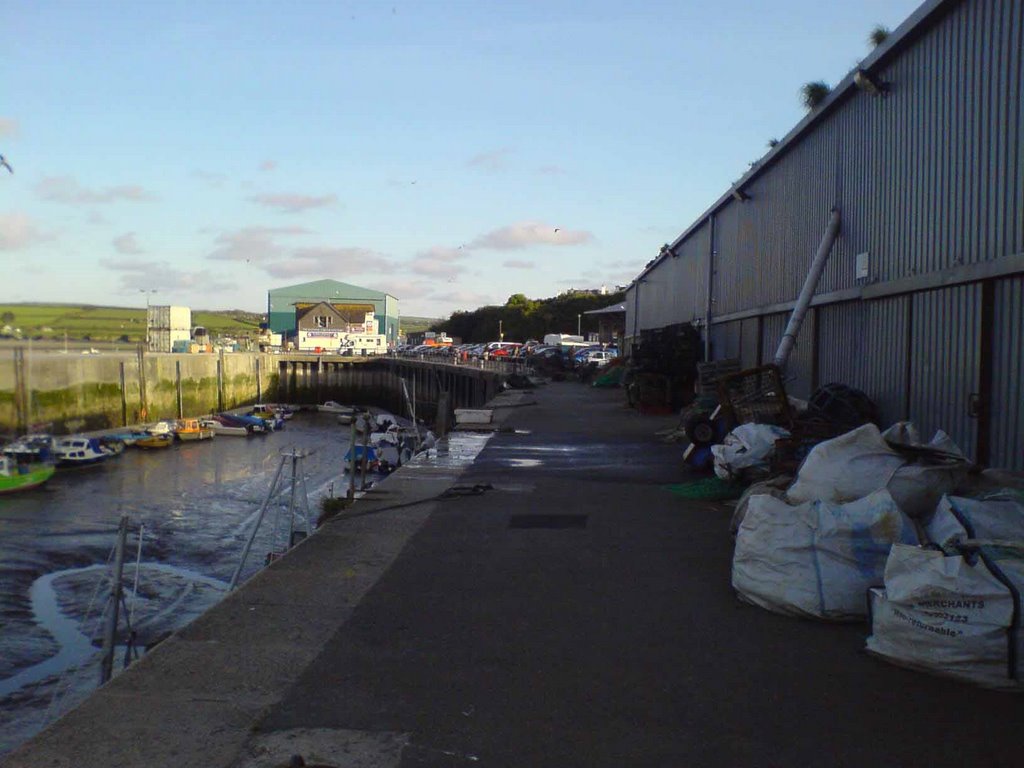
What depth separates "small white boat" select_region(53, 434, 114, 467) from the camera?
38.1 m

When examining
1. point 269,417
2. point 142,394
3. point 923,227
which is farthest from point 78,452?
point 923,227

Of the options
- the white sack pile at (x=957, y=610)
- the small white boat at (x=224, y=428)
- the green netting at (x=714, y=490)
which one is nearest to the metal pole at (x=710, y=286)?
the green netting at (x=714, y=490)

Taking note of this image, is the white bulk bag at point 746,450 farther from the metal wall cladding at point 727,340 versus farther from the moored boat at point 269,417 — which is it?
the moored boat at point 269,417

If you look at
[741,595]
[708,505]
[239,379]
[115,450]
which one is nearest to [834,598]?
[741,595]

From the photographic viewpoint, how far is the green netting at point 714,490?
11.2 m

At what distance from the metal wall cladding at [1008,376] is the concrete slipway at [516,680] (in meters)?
3.39

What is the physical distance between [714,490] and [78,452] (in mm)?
34296

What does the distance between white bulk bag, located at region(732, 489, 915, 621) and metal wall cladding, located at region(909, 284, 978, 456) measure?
4.86 m

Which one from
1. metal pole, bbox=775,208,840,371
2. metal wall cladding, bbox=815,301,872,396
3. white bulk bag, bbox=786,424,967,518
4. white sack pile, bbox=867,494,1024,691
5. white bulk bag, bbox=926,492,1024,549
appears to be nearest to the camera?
white sack pile, bbox=867,494,1024,691

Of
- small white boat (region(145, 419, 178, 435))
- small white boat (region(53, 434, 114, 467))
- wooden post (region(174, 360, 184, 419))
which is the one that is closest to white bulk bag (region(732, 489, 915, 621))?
small white boat (region(53, 434, 114, 467))

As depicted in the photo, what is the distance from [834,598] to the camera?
6.02 meters

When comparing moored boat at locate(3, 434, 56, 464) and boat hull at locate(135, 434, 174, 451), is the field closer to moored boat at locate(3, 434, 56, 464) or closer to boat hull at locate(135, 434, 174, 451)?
moored boat at locate(3, 434, 56, 464)

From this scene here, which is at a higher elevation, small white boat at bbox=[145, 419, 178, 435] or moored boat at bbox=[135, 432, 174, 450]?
small white boat at bbox=[145, 419, 178, 435]

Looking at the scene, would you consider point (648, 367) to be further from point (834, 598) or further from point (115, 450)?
point (115, 450)
